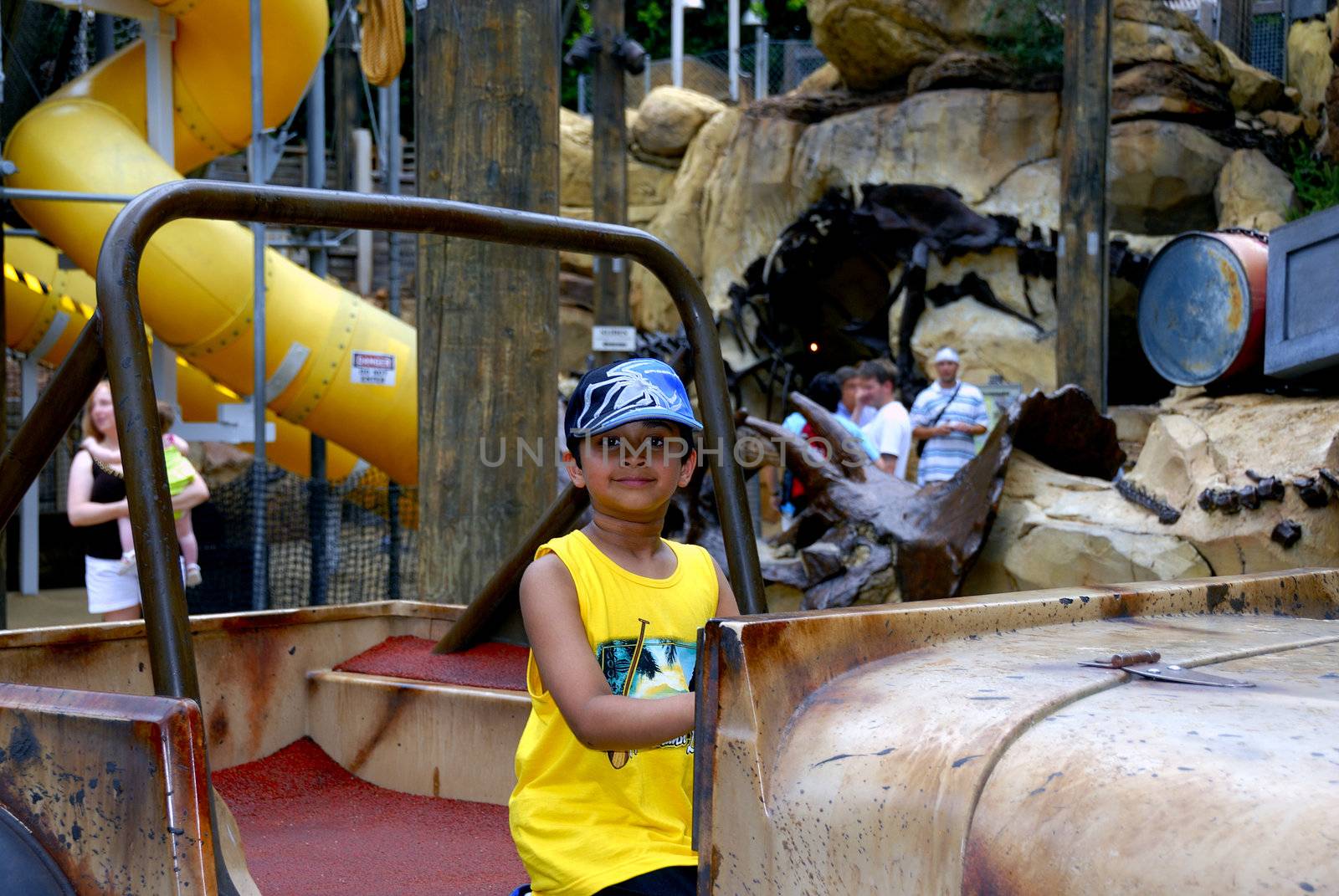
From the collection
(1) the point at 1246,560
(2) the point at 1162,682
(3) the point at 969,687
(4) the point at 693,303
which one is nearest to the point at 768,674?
(3) the point at 969,687

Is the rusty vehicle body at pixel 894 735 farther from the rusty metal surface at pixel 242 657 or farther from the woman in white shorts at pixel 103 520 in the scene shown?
the woman in white shorts at pixel 103 520

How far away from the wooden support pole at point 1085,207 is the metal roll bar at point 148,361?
6.58 metres

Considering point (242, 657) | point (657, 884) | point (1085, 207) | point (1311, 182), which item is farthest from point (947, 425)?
point (1311, 182)

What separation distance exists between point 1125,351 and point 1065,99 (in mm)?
6438

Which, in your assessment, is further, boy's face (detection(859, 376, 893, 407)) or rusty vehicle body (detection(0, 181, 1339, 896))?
boy's face (detection(859, 376, 893, 407))

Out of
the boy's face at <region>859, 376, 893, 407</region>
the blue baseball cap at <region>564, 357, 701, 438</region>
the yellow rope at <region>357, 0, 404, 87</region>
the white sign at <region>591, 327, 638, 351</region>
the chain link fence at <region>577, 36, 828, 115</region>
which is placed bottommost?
the boy's face at <region>859, 376, 893, 407</region>

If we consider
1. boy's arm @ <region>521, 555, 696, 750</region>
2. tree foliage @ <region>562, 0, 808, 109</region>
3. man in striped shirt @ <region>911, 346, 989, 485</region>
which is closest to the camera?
boy's arm @ <region>521, 555, 696, 750</region>

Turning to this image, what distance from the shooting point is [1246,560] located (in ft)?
17.0

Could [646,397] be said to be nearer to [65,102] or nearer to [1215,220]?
[65,102]

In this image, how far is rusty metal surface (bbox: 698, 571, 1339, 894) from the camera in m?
1.04

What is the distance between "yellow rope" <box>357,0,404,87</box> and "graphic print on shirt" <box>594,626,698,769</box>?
311 cm

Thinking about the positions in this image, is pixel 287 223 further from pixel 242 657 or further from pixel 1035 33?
pixel 1035 33

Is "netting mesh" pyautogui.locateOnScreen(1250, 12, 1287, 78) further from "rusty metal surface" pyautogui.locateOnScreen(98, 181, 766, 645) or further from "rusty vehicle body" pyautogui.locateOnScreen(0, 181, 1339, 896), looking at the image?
"rusty vehicle body" pyautogui.locateOnScreen(0, 181, 1339, 896)

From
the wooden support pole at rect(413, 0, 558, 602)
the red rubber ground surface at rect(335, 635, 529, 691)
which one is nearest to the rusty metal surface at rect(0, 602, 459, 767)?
the red rubber ground surface at rect(335, 635, 529, 691)
